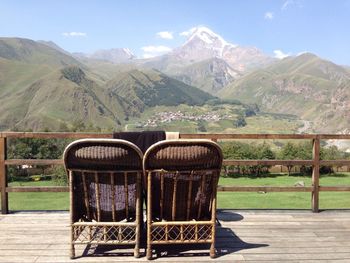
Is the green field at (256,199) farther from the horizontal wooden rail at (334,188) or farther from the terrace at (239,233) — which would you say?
the terrace at (239,233)

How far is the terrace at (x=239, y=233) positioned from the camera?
3861 mm

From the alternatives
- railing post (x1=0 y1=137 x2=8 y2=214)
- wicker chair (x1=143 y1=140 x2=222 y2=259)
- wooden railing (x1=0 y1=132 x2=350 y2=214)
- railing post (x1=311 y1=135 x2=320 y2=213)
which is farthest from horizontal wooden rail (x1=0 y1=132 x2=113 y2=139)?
railing post (x1=311 y1=135 x2=320 y2=213)

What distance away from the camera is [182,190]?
12.4ft

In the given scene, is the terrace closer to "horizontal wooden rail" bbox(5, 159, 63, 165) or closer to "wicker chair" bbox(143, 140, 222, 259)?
"horizontal wooden rail" bbox(5, 159, 63, 165)

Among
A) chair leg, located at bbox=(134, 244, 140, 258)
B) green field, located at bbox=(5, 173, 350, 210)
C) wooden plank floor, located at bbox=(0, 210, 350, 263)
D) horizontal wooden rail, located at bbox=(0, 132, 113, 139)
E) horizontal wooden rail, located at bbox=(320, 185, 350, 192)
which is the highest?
horizontal wooden rail, located at bbox=(0, 132, 113, 139)

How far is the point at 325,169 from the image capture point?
56.0 meters

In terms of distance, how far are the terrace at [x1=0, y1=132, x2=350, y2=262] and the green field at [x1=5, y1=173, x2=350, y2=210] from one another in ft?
29.8

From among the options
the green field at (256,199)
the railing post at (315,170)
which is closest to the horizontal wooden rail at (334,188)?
the railing post at (315,170)

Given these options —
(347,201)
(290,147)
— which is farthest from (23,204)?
(290,147)

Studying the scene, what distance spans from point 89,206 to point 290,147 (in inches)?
2903

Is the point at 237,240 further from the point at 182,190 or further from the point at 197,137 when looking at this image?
the point at 197,137

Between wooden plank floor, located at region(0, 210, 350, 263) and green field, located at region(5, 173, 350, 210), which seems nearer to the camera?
wooden plank floor, located at region(0, 210, 350, 263)

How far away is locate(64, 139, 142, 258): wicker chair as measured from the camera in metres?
3.55

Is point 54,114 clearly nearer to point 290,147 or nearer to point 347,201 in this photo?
point 290,147
